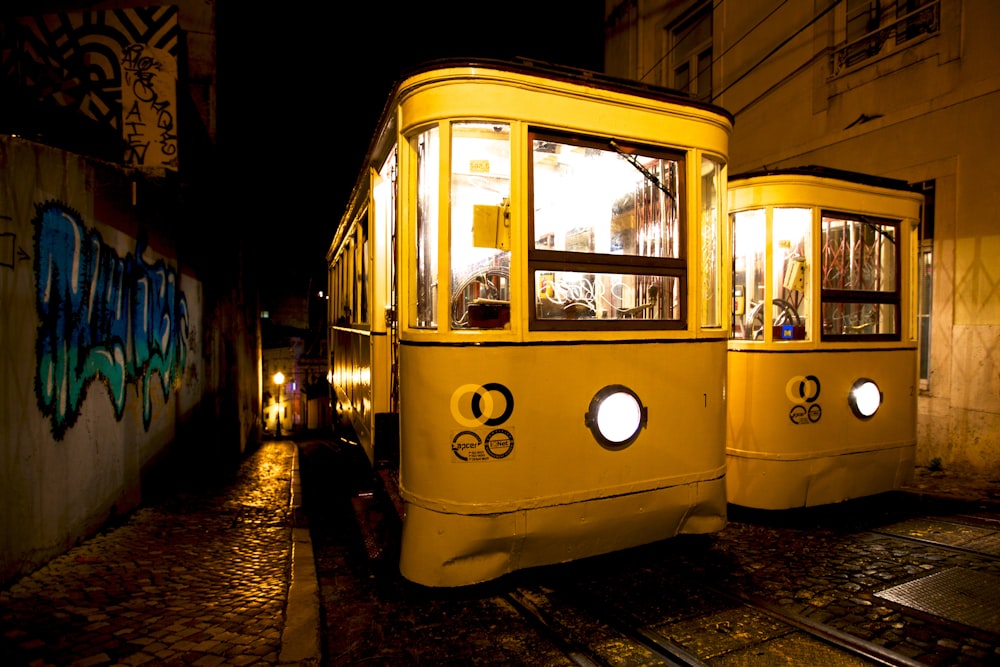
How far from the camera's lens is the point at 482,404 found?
336 cm

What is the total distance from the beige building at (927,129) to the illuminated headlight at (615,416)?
18.1 ft

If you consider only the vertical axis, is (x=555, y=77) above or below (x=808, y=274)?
above

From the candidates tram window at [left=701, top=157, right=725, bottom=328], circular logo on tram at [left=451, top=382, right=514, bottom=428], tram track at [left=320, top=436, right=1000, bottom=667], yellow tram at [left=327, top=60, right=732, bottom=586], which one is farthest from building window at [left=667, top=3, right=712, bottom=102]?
circular logo on tram at [left=451, top=382, right=514, bottom=428]

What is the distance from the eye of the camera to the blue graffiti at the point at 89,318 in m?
4.07

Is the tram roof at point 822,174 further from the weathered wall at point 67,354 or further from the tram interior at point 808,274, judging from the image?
the weathered wall at point 67,354

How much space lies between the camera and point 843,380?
5.16 meters

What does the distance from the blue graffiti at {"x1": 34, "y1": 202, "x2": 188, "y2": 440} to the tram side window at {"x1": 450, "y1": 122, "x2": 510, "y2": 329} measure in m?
2.92

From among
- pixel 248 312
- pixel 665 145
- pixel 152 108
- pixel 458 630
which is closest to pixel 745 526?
pixel 458 630

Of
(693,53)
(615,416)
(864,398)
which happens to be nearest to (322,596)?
(615,416)

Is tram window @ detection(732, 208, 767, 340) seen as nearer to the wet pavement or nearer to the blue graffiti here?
the wet pavement

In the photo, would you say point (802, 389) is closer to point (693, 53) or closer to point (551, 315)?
point (551, 315)

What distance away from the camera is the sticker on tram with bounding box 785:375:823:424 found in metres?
4.93

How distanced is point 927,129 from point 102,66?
31.9ft

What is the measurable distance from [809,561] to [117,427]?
19.0ft
